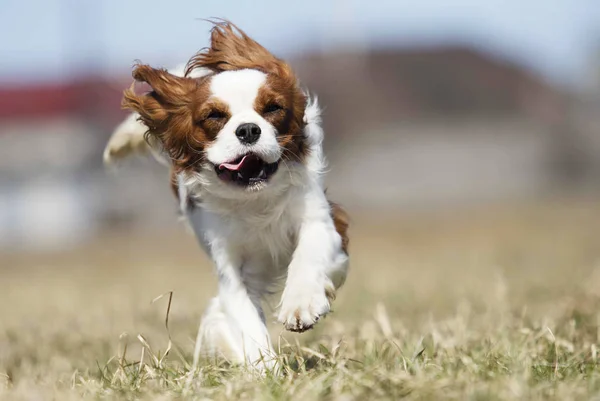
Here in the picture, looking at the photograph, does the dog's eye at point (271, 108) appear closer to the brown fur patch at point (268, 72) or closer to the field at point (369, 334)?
the brown fur patch at point (268, 72)

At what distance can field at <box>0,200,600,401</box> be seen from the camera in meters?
2.71

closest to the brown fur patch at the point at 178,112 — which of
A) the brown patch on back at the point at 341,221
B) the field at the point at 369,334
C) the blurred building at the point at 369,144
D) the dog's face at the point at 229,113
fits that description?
the dog's face at the point at 229,113

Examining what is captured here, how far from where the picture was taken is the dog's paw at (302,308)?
10.3ft

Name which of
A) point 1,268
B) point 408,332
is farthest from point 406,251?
point 408,332

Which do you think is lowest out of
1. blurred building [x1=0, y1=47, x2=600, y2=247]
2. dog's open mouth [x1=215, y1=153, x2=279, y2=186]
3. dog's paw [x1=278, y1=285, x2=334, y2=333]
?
blurred building [x1=0, y1=47, x2=600, y2=247]

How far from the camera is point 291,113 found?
11.7 ft

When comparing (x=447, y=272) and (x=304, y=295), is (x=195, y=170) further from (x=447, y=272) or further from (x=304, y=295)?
(x=447, y=272)

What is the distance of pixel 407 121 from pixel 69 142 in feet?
35.6

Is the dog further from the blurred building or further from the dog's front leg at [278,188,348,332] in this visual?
the blurred building

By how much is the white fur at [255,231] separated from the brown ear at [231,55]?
0.19 m

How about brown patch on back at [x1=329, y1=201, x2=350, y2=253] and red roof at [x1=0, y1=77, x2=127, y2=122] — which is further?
red roof at [x1=0, y1=77, x2=127, y2=122]

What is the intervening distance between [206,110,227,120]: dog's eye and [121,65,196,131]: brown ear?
175mm

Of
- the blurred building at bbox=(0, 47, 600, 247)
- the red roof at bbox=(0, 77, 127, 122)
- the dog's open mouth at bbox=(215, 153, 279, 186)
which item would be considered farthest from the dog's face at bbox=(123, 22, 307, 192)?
the red roof at bbox=(0, 77, 127, 122)

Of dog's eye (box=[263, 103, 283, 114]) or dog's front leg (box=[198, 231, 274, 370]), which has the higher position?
dog's eye (box=[263, 103, 283, 114])
